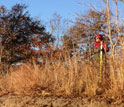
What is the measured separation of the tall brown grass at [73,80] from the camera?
4.02 meters

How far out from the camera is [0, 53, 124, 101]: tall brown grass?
13.2ft

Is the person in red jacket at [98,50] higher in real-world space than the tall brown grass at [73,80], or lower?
higher

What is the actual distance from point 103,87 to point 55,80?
3.96 feet

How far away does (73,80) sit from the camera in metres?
4.50

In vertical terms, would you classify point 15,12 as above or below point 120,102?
above

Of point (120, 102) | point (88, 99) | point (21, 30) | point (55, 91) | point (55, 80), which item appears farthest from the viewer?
point (21, 30)

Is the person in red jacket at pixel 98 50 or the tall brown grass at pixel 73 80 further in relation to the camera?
the person in red jacket at pixel 98 50

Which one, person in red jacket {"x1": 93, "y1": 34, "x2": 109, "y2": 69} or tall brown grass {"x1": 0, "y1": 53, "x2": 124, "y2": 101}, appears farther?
person in red jacket {"x1": 93, "y1": 34, "x2": 109, "y2": 69}

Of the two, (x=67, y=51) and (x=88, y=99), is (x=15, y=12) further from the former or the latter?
(x=88, y=99)

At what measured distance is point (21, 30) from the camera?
16594 millimetres

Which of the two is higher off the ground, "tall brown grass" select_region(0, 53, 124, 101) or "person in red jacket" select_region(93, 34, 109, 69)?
"person in red jacket" select_region(93, 34, 109, 69)

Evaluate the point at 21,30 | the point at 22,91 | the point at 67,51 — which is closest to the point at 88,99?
the point at 67,51

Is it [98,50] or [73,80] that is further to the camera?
[98,50]

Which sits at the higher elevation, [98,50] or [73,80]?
[98,50]
